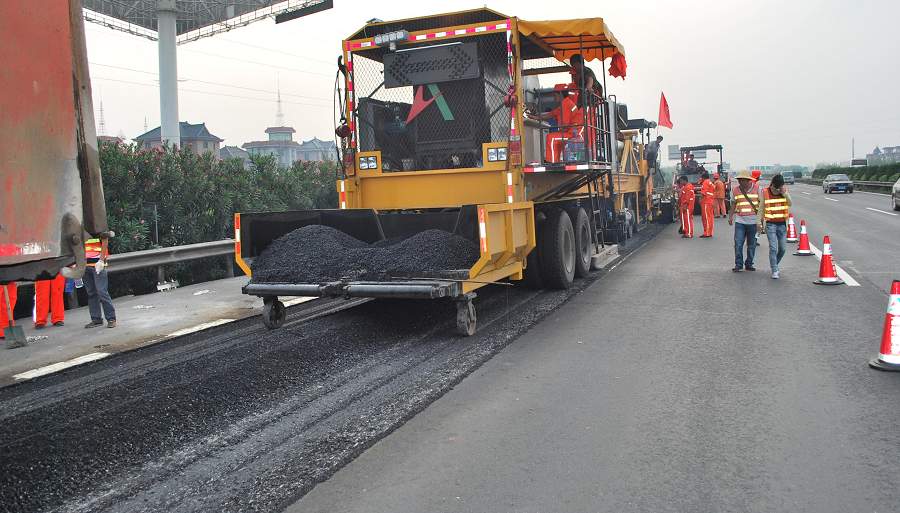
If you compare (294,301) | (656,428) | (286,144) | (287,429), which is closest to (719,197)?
(294,301)

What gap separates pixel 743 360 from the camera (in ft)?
20.4

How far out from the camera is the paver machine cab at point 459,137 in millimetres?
8461

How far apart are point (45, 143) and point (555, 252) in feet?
22.8

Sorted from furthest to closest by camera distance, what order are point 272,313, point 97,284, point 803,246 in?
point 803,246 → point 97,284 → point 272,313

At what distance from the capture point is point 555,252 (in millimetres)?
9969

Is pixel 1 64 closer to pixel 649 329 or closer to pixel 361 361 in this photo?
pixel 361 361

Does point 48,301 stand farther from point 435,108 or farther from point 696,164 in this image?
point 696,164

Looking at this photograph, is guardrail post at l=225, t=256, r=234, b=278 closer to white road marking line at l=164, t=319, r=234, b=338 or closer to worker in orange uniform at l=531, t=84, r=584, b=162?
white road marking line at l=164, t=319, r=234, b=338

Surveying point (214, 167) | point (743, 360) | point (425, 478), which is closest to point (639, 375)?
point (743, 360)

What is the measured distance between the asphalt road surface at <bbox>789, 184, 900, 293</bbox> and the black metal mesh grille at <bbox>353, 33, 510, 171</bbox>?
5.62 meters

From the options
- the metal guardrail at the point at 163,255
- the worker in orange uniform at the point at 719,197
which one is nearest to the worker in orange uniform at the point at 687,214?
the worker in orange uniform at the point at 719,197

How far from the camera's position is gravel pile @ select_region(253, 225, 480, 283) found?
24.1 feet

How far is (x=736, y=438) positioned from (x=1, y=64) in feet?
14.7

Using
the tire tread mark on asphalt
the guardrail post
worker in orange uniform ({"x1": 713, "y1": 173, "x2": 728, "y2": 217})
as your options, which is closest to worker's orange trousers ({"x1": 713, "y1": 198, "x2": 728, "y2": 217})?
worker in orange uniform ({"x1": 713, "y1": 173, "x2": 728, "y2": 217})
